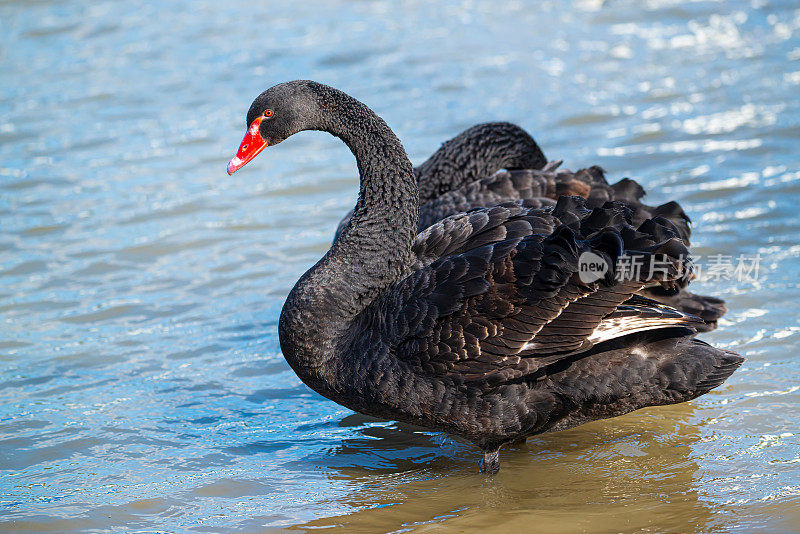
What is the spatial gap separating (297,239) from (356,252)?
299 centimetres

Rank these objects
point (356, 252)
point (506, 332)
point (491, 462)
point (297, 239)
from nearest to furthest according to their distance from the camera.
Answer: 1. point (506, 332)
2. point (491, 462)
3. point (356, 252)
4. point (297, 239)

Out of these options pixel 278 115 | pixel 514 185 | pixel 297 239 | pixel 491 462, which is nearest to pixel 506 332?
pixel 491 462

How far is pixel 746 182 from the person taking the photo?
8469 mm

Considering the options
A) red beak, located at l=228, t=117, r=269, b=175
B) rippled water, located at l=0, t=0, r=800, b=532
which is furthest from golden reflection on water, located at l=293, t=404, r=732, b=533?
red beak, located at l=228, t=117, r=269, b=175

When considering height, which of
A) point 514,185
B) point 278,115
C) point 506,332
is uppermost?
point 278,115

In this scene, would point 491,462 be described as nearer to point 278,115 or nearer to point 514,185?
point 278,115

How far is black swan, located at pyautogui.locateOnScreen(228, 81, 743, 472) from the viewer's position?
485 cm

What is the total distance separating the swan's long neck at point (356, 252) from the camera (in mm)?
5195

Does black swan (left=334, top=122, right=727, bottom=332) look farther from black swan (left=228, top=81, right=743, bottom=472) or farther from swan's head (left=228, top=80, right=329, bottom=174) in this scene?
swan's head (left=228, top=80, right=329, bottom=174)

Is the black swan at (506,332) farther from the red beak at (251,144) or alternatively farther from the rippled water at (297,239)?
the rippled water at (297,239)

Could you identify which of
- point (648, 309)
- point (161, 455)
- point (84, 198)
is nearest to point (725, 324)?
point (648, 309)

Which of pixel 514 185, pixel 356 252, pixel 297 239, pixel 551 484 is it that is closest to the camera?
pixel 551 484

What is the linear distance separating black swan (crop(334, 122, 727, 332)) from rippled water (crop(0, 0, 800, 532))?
2.28 ft

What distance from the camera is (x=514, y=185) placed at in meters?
6.96
